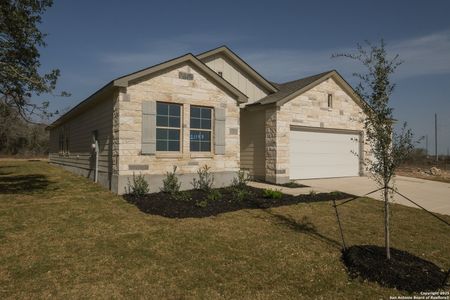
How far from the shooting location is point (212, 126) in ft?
40.3

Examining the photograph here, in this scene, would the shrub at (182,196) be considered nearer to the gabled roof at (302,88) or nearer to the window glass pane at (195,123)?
the window glass pane at (195,123)

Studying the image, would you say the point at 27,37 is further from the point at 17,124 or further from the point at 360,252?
the point at 17,124

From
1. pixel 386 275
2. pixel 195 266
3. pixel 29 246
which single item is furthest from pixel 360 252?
pixel 29 246

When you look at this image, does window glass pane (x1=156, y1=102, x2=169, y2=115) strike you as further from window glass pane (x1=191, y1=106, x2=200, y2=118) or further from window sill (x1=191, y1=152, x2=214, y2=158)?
window sill (x1=191, y1=152, x2=214, y2=158)

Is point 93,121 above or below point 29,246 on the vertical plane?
above

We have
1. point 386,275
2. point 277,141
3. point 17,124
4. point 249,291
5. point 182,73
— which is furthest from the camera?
point 17,124

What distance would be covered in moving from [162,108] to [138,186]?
9.06 feet

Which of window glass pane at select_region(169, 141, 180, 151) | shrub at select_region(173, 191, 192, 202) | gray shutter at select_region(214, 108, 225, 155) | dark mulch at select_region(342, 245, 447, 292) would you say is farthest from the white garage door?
dark mulch at select_region(342, 245, 447, 292)

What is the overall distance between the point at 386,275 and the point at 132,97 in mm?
8721

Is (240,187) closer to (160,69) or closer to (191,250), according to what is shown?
(160,69)

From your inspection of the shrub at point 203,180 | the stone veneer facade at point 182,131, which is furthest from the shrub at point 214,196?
the stone veneer facade at point 182,131

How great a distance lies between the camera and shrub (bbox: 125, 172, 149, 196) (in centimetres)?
1042

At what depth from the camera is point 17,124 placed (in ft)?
130

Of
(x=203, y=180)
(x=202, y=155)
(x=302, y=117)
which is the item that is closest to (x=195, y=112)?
(x=202, y=155)
